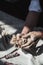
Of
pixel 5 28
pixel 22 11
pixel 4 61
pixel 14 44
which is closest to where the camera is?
pixel 4 61

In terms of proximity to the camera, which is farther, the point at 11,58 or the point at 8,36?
the point at 8,36

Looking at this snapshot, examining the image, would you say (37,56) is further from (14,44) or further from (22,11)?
(22,11)

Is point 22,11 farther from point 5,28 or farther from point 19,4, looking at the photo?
point 5,28

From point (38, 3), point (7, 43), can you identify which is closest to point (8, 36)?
point (7, 43)

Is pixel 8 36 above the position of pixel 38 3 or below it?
below

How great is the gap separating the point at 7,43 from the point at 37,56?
0.83 feet

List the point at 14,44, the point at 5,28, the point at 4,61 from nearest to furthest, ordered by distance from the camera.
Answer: the point at 4,61, the point at 14,44, the point at 5,28

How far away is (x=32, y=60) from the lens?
1.38m

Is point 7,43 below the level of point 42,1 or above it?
below

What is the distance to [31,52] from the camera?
1464 millimetres

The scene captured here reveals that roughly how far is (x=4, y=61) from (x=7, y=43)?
21 cm

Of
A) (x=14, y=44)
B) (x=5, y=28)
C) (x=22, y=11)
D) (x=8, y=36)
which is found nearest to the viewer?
(x=14, y=44)

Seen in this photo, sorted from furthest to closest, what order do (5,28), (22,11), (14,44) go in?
1. (22,11)
2. (5,28)
3. (14,44)

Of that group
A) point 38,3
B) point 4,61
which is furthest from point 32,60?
point 38,3
